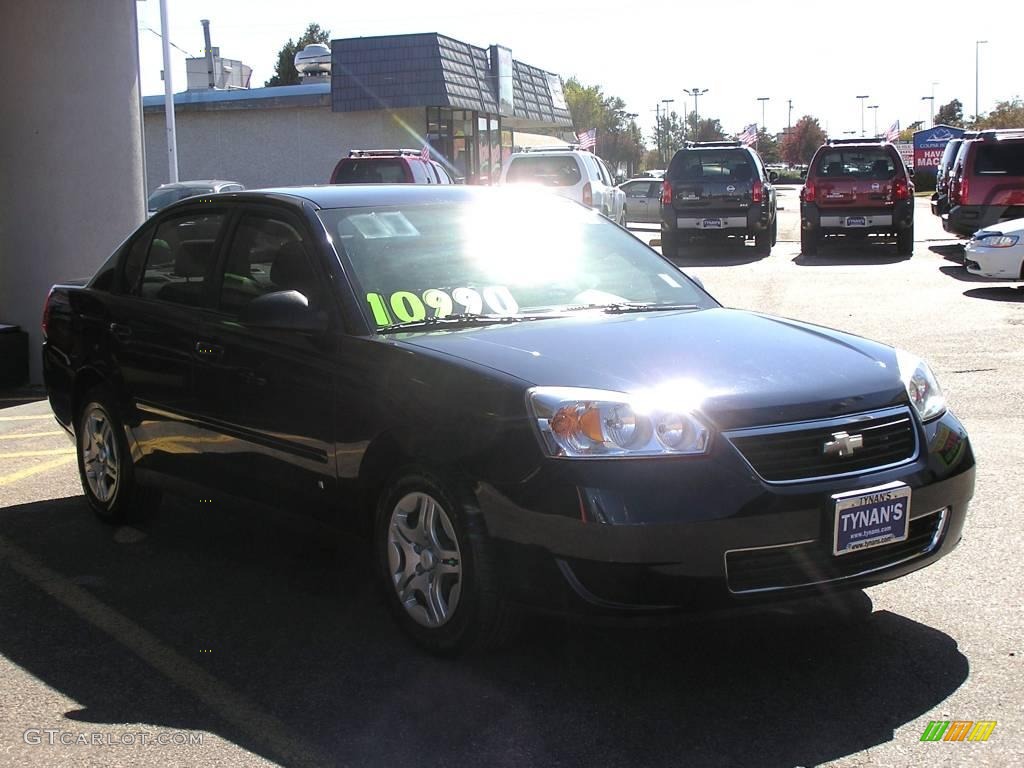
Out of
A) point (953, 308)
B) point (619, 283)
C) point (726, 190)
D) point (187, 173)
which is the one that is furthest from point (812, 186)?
point (187, 173)

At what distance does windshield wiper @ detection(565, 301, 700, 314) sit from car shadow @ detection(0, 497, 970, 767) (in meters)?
1.26

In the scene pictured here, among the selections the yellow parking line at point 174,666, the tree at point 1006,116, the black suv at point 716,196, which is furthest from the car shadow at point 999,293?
the tree at point 1006,116

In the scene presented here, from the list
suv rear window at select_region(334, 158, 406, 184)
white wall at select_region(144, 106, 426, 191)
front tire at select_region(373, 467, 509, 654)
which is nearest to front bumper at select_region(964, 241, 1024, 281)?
suv rear window at select_region(334, 158, 406, 184)

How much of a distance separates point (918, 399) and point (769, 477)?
0.88 meters

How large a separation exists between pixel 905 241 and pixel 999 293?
6.30m

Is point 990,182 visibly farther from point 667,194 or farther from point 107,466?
point 107,466

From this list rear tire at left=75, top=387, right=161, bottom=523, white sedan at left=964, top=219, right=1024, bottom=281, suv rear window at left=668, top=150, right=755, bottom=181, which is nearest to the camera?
rear tire at left=75, top=387, right=161, bottom=523

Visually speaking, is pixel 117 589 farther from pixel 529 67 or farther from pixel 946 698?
pixel 529 67

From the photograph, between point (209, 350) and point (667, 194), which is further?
point (667, 194)

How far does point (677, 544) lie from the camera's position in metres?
3.68

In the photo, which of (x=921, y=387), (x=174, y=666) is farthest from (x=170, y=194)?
(x=921, y=387)

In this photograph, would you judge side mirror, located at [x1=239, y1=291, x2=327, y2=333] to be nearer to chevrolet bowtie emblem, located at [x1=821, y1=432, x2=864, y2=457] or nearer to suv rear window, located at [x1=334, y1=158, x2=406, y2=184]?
chevrolet bowtie emblem, located at [x1=821, y1=432, x2=864, y2=457]

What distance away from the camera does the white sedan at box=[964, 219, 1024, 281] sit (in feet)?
50.6

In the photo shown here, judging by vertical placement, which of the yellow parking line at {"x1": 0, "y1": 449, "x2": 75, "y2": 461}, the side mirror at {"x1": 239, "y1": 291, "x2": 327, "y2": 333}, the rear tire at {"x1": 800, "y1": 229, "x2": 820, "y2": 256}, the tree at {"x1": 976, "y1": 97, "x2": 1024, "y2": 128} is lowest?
the yellow parking line at {"x1": 0, "y1": 449, "x2": 75, "y2": 461}
